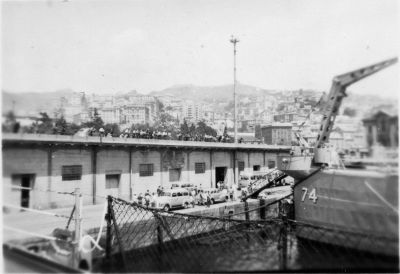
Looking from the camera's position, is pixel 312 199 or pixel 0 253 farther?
pixel 312 199

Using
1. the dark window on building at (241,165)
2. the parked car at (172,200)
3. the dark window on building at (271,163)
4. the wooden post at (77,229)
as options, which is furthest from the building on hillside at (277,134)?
the wooden post at (77,229)

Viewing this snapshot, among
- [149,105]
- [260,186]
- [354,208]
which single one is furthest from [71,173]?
[149,105]

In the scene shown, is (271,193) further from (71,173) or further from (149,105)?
(149,105)

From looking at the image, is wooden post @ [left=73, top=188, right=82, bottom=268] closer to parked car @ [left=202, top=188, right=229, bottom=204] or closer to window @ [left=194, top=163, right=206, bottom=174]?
parked car @ [left=202, top=188, right=229, bottom=204]

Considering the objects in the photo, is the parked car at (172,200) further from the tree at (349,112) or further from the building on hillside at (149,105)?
the building on hillside at (149,105)

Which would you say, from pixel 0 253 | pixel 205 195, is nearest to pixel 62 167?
pixel 205 195

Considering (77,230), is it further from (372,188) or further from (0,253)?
(372,188)
